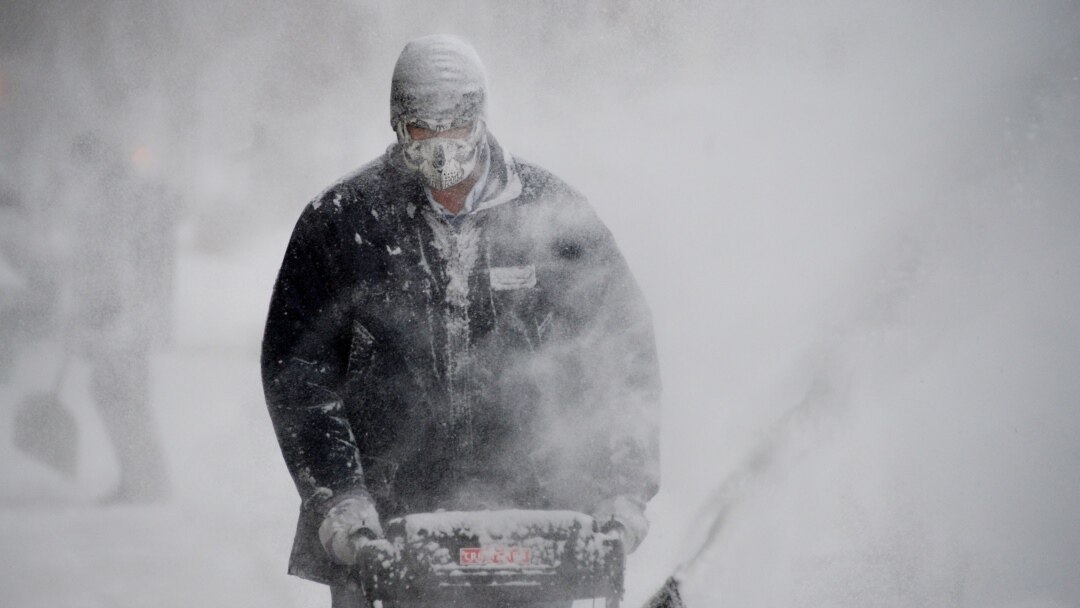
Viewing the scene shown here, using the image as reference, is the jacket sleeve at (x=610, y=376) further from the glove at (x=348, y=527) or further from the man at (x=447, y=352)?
the glove at (x=348, y=527)

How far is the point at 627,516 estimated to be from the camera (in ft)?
6.77

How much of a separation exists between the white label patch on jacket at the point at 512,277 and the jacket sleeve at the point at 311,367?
334 millimetres

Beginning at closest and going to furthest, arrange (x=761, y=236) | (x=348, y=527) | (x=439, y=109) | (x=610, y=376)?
(x=348, y=527) < (x=439, y=109) < (x=610, y=376) < (x=761, y=236)

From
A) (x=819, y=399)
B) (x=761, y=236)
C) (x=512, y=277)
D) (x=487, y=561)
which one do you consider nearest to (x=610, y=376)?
(x=512, y=277)

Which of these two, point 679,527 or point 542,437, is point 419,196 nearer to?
point 542,437

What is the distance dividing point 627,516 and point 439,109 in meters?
0.93

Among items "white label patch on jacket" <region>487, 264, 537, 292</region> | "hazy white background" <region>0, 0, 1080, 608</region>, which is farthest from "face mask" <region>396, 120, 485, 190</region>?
"hazy white background" <region>0, 0, 1080, 608</region>

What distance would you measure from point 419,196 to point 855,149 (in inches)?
48.6

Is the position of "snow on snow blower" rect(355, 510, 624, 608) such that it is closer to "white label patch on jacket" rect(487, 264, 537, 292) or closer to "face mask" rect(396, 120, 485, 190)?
"white label patch on jacket" rect(487, 264, 537, 292)

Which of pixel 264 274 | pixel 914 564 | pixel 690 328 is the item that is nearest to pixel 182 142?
pixel 264 274

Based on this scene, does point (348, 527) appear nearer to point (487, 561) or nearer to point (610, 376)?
point (487, 561)

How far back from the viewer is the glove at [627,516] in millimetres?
2004

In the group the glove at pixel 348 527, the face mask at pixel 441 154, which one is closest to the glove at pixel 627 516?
the glove at pixel 348 527

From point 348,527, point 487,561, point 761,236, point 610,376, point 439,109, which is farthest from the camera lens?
point 761,236
